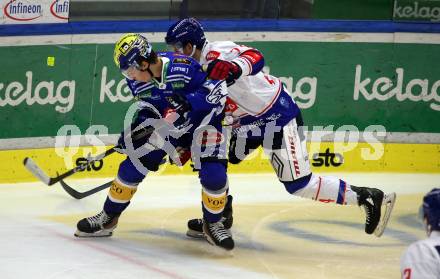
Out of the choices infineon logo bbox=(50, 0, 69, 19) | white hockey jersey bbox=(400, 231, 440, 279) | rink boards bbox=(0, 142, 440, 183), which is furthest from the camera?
rink boards bbox=(0, 142, 440, 183)

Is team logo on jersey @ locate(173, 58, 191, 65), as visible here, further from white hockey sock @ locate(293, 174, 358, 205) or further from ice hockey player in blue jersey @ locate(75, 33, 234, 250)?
white hockey sock @ locate(293, 174, 358, 205)

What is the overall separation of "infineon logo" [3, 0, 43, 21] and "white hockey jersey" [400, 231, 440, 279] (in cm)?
446

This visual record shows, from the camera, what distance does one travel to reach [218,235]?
19.1 ft

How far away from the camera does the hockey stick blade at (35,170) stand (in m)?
6.80

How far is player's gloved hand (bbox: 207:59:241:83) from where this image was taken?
17.8 feet

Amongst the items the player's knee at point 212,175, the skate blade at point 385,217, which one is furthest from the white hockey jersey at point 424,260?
the skate blade at point 385,217

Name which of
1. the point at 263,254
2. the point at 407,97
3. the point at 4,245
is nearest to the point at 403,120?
the point at 407,97

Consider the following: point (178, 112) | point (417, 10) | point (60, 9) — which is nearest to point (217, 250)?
point (178, 112)

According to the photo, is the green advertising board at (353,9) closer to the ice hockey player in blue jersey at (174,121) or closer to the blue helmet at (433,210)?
the ice hockey player in blue jersey at (174,121)

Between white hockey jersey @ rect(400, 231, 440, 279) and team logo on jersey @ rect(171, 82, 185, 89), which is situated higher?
team logo on jersey @ rect(171, 82, 185, 89)

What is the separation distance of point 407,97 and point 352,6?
85 centimetres

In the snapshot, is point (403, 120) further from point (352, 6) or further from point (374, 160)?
point (352, 6)

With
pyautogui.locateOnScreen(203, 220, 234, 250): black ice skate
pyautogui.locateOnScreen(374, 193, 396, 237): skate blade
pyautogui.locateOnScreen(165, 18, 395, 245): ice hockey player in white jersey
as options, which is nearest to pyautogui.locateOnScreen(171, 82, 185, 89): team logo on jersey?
pyautogui.locateOnScreen(165, 18, 395, 245): ice hockey player in white jersey

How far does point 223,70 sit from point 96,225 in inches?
50.9
